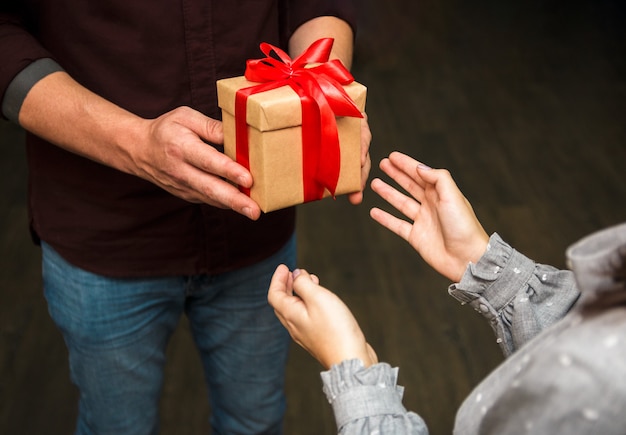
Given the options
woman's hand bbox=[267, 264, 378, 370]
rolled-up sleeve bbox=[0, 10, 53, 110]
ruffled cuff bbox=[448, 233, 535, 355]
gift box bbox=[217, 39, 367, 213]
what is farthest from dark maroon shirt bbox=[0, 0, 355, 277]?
ruffled cuff bbox=[448, 233, 535, 355]

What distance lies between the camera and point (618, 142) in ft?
11.0

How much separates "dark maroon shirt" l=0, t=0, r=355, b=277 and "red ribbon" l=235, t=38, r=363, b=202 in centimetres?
14

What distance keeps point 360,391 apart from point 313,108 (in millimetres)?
367

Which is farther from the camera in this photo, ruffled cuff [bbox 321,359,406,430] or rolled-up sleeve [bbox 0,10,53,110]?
rolled-up sleeve [bbox 0,10,53,110]

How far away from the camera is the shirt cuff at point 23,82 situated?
43.6 inches

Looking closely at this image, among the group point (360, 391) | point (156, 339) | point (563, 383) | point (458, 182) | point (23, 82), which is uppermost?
point (23, 82)

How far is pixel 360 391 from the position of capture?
0.88 metres

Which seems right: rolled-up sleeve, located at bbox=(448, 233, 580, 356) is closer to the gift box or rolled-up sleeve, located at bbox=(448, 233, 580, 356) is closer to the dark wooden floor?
the gift box

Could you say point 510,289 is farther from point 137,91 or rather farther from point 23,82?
point 23,82

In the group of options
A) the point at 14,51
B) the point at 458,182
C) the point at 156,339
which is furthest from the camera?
the point at 458,182

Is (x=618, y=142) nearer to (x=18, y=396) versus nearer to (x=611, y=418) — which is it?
(x=18, y=396)

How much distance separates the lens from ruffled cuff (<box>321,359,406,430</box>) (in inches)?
34.3

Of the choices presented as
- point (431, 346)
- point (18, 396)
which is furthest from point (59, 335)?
point (431, 346)

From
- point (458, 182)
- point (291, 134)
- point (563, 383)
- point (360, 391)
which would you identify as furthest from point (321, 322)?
point (458, 182)
